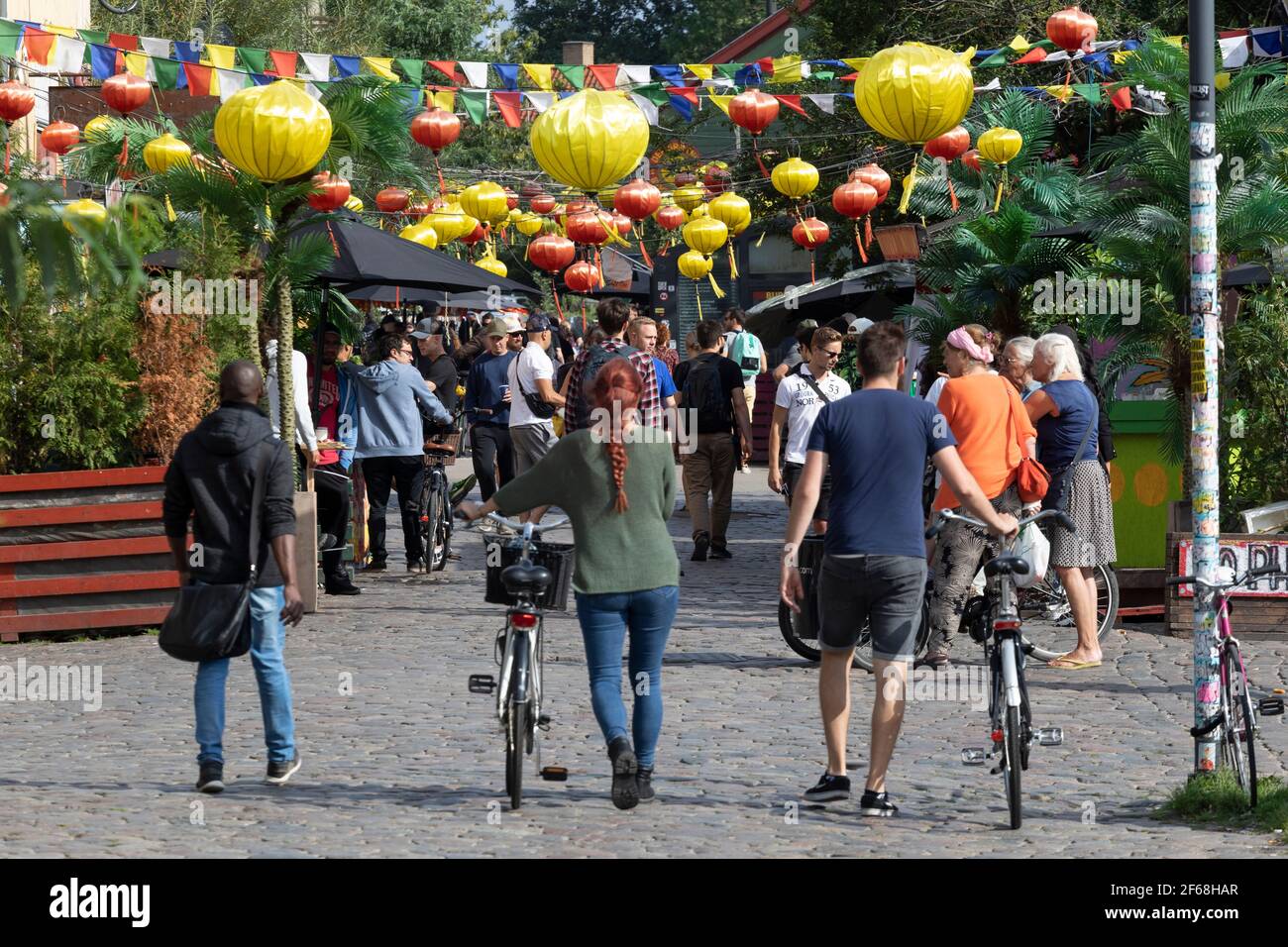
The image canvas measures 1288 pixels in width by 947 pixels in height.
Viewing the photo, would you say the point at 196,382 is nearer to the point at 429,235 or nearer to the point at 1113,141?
the point at 1113,141

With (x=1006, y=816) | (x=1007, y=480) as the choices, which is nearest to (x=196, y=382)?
(x=1007, y=480)

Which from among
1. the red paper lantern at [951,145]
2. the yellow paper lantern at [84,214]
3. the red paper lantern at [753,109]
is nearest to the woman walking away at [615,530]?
the yellow paper lantern at [84,214]

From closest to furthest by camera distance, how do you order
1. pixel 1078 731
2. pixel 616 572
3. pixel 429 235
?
pixel 616 572
pixel 1078 731
pixel 429 235

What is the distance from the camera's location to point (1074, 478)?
11016mm

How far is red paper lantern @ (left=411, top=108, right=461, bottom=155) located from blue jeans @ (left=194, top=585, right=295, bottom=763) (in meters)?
9.99

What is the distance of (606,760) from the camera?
7.96 m

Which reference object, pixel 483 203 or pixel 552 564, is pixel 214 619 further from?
pixel 483 203

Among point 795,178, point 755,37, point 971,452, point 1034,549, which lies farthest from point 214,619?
point 755,37

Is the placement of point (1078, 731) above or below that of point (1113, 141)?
below

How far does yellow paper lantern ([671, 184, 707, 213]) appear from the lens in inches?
1103

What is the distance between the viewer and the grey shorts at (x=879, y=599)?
682cm

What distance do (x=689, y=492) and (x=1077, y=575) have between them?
213 inches

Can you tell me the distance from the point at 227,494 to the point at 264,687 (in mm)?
794
